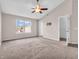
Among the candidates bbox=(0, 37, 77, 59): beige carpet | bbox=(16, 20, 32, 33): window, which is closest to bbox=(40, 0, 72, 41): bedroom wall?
bbox=(16, 20, 32, 33): window

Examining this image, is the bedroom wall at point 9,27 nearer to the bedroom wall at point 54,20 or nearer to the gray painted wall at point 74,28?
the bedroom wall at point 54,20

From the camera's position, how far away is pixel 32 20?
13031 millimetres

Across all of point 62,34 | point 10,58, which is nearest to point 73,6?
point 62,34

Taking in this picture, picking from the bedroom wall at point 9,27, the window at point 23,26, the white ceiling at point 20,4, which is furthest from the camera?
the window at point 23,26

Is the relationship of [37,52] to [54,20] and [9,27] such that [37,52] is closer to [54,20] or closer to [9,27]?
[9,27]

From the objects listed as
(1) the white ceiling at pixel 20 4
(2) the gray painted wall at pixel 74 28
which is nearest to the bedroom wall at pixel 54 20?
(1) the white ceiling at pixel 20 4

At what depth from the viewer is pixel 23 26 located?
11555 mm

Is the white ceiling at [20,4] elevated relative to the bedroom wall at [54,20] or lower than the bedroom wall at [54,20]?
elevated

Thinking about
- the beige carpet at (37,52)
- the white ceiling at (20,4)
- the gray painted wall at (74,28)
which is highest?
the white ceiling at (20,4)

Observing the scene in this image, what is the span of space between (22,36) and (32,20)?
2.82 metres

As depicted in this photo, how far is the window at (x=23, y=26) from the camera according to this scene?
10.6 m

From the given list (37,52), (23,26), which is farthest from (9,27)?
(37,52)

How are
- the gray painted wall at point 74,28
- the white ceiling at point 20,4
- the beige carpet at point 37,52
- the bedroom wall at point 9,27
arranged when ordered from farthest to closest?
1. the bedroom wall at point 9,27
2. the gray painted wall at point 74,28
3. the white ceiling at point 20,4
4. the beige carpet at point 37,52

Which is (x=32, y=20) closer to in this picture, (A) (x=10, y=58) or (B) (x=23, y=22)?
(B) (x=23, y=22)
